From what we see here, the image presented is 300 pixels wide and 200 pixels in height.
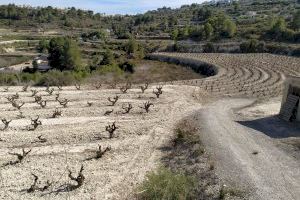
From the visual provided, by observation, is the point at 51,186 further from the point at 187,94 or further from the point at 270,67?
the point at 270,67

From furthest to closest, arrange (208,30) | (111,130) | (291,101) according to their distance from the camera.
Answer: (208,30)
(291,101)
(111,130)

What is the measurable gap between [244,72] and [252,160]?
37573mm

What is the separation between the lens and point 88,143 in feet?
87.2

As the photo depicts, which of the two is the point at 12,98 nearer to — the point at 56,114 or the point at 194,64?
the point at 56,114

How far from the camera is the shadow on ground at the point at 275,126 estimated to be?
27.2m

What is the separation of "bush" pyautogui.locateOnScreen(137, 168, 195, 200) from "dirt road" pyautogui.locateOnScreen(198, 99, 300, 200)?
2090 millimetres

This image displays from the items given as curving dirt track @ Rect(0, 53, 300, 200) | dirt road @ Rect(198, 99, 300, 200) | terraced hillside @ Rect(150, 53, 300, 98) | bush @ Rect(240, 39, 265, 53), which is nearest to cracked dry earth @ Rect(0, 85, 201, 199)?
curving dirt track @ Rect(0, 53, 300, 200)

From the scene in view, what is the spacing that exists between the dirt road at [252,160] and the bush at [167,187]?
6.86ft

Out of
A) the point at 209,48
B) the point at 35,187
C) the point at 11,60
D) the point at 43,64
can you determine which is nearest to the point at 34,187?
the point at 35,187

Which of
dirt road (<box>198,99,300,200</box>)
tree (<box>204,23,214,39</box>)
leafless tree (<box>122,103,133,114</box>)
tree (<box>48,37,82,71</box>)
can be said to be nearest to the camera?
dirt road (<box>198,99,300,200</box>)

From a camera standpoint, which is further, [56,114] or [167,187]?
[56,114]

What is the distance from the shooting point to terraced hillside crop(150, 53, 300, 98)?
44781 mm

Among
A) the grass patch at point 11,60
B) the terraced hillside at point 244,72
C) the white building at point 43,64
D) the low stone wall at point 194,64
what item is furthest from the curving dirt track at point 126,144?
the grass patch at point 11,60

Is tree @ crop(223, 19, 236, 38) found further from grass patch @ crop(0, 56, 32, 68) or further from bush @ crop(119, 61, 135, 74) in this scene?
grass patch @ crop(0, 56, 32, 68)
